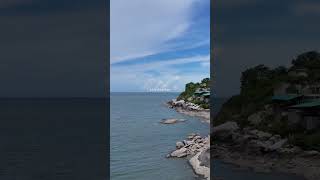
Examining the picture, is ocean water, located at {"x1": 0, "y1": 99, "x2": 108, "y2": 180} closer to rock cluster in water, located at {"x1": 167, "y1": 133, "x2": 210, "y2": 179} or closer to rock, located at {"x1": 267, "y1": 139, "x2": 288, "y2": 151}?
rock cluster in water, located at {"x1": 167, "y1": 133, "x2": 210, "y2": 179}

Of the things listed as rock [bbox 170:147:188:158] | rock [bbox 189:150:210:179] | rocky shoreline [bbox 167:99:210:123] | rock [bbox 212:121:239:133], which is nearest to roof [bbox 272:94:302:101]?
rock [bbox 212:121:239:133]

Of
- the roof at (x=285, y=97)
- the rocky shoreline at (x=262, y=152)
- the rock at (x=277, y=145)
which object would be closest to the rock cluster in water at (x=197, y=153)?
the rocky shoreline at (x=262, y=152)

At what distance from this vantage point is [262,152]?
1894 centimetres

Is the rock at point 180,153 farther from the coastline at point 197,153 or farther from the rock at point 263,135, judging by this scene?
the rock at point 263,135

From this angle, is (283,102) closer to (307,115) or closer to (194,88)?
(307,115)

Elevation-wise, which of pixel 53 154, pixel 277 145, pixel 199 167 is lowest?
pixel 53 154

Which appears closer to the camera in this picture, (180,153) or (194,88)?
(180,153)

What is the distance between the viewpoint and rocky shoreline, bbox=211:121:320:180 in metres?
16.9

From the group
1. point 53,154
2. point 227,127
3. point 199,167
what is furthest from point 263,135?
point 53,154

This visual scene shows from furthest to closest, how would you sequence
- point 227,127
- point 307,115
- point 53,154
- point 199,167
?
1. point 53,154
2. point 227,127
3. point 307,115
4. point 199,167

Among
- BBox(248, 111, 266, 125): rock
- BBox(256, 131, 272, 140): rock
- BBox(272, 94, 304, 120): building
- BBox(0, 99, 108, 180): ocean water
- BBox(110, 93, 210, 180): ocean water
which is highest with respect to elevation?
BBox(272, 94, 304, 120): building

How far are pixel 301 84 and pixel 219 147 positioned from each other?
7.08m

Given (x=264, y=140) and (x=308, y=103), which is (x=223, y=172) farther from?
(x=308, y=103)

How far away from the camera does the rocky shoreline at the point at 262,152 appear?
55.5 feet
